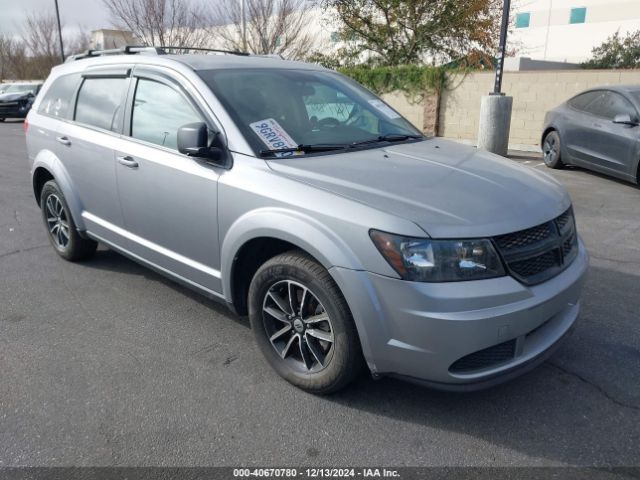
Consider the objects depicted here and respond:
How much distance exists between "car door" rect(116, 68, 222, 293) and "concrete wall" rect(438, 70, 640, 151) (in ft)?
35.8

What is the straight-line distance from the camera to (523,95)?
13.7 metres

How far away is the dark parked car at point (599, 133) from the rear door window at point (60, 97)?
6954 mm

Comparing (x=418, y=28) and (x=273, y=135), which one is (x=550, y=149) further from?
(x=418, y=28)

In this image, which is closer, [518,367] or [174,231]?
[518,367]

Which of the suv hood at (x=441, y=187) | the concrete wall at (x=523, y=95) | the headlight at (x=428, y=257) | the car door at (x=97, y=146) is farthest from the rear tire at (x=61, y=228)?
the concrete wall at (x=523, y=95)

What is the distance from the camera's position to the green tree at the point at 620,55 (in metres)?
24.6

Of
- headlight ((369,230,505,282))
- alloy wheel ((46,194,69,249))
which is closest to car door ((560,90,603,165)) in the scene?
headlight ((369,230,505,282))

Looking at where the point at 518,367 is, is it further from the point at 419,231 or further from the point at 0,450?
the point at 0,450

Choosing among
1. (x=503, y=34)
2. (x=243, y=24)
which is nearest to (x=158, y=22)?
(x=243, y=24)

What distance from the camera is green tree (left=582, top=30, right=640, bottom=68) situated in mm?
24562

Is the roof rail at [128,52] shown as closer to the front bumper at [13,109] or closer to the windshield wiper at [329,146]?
the windshield wiper at [329,146]

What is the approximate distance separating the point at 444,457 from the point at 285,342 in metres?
1.09

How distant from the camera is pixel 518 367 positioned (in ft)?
8.61

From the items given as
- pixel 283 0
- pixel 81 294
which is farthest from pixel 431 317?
pixel 283 0
